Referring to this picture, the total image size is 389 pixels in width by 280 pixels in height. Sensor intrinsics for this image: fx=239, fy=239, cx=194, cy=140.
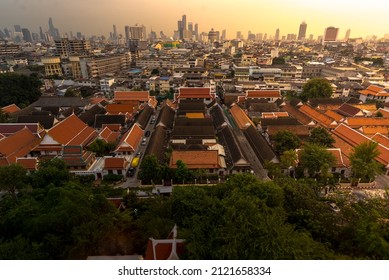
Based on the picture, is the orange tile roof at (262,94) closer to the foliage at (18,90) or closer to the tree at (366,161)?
the tree at (366,161)

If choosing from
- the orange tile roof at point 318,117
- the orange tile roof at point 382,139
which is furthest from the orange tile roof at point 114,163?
the orange tile roof at point 318,117

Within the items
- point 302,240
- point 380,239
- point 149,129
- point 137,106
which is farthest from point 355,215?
point 137,106

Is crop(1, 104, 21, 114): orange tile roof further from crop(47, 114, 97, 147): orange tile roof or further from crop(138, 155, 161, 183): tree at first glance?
crop(138, 155, 161, 183): tree

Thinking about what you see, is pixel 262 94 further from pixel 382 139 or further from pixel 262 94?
pixel 382 139

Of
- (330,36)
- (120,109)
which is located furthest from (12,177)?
(330,36)

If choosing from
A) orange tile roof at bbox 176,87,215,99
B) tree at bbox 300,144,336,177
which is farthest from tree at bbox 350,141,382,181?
orange tile roof at bbox 176,87,215,99
